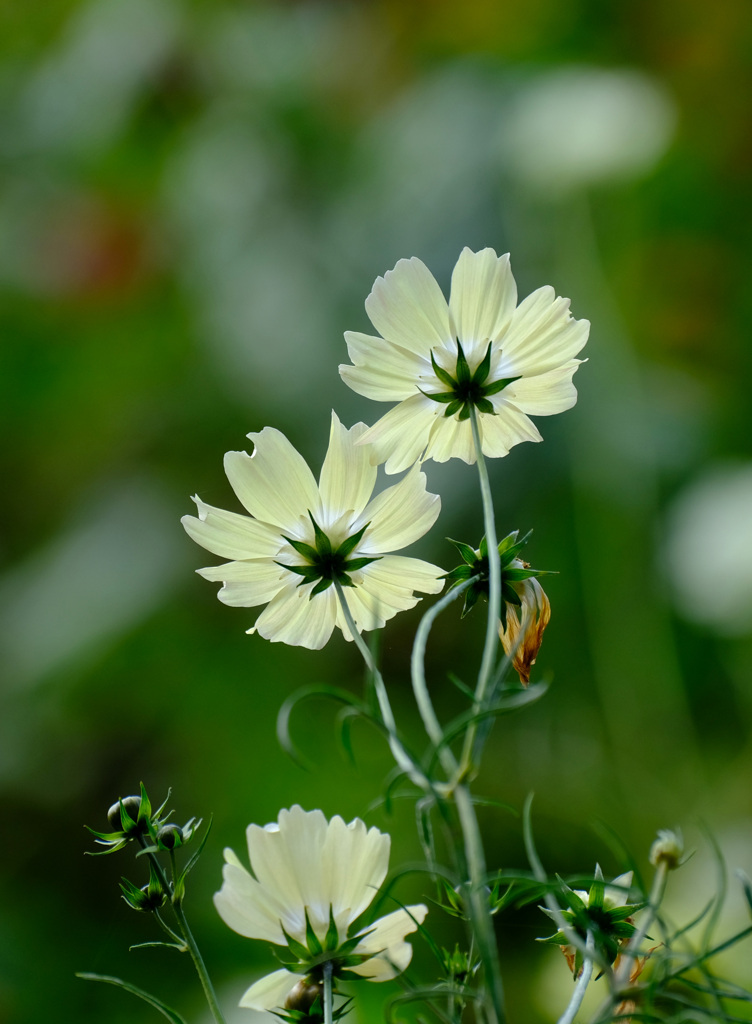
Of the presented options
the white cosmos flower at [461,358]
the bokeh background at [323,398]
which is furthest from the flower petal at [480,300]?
the bokeh background at [323,398]

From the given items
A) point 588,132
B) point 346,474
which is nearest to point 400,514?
point 346,474

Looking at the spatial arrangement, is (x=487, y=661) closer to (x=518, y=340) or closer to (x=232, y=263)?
(x=518, y=340)

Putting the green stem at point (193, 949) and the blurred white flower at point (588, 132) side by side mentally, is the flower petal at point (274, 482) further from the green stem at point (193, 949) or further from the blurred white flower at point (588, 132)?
the blurred white flower at point (588, 132)

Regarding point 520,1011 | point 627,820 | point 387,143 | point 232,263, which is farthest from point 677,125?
point 520,1011

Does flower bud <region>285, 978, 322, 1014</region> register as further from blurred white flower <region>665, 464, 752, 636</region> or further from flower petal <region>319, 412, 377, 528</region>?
blurred white flower <region>665, 464, 752, 636</region>

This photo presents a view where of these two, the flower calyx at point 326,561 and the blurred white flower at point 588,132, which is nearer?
the flower calyx at point 326,561

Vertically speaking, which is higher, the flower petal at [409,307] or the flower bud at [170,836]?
the flower petal at [409,307]

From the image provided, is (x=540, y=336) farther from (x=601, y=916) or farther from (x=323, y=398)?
(x=323, y=398)

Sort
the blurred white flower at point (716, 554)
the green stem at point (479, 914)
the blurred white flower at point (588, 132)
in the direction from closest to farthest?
the green stem at point (479, 914)
the blurred white flower at point (716, 554)
the blurred white flower at point (588, 132)
